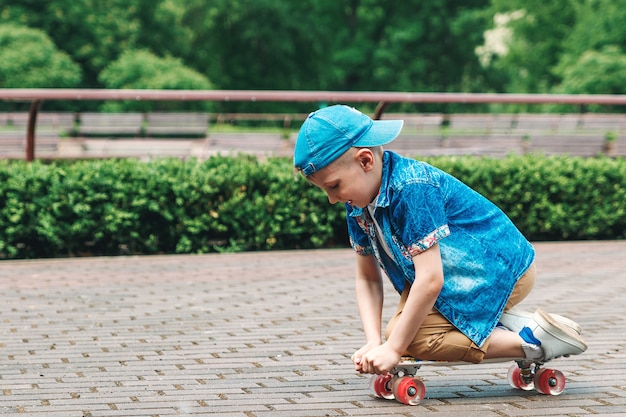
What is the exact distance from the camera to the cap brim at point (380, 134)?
3.50 meters

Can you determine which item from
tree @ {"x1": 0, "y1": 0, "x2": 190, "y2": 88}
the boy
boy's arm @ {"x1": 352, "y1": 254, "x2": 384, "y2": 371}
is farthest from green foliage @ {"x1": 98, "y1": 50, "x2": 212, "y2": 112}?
the boy

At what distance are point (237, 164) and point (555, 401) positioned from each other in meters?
5.56

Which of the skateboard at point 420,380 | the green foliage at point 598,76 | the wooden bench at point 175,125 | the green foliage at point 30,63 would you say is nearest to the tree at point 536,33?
the green foliage at point 598,76

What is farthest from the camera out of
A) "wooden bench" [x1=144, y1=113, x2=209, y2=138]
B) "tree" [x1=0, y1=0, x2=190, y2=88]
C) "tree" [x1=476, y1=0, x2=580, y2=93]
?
"tree" [x1=476, y1=0, x2=580, y2=93]

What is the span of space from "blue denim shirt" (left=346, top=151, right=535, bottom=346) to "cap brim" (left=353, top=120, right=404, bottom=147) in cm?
11

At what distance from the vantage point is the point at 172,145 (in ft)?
46.8

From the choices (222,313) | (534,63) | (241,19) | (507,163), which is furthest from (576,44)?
(222,313)

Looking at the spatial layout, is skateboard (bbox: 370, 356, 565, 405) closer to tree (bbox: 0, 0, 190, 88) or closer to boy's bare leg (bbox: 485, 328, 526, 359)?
boy's bare leg (bbox: 485, 328, 526, 359)

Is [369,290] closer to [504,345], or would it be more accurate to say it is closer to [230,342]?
[504,345]

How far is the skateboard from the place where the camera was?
12.2 ft

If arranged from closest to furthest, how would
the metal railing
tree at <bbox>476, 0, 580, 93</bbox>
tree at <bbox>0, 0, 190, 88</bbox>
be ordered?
the metal railing
tree at <bbox>0, 0, 190, 88</bbox>
tree at <bbox>476, 0, 580, 93</bbox>

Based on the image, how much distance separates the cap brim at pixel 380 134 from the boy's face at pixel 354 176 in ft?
0.10

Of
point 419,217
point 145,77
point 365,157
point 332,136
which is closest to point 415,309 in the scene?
point 419,217

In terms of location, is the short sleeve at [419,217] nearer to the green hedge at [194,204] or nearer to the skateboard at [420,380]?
the skateboard at [420,380]
